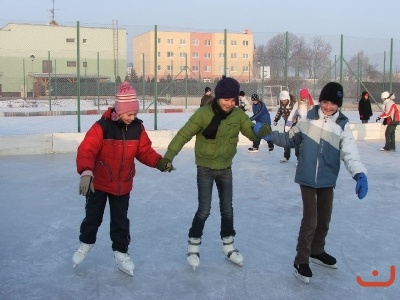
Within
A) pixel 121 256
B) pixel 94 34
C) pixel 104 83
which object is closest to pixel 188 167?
pixel 121 256

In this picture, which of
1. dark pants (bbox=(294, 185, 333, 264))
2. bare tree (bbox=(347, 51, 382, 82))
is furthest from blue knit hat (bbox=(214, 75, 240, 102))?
bare tree (bbox=(347, 51, 382, 82))

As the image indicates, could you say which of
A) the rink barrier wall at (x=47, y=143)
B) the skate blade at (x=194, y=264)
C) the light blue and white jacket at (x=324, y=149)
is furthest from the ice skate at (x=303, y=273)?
the rink barrier wall at (x=47, y=143)

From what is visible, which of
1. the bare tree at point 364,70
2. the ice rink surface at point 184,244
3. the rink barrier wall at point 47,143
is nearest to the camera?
the ice rink surface at point 184,244

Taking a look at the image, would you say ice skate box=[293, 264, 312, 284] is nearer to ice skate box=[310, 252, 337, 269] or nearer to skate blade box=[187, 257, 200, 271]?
ice skate box=[310, 252, 337, 269]

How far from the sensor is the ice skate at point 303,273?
3418 mm

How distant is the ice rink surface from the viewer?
331 cm

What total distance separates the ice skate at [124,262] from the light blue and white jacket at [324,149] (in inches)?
52.4

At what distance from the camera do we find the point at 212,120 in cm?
354

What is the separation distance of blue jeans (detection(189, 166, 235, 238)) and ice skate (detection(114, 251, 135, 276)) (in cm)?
50

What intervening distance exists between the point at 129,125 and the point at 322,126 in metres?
1.32

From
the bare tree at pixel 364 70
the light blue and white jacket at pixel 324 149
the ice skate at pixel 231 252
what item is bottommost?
the ice skate at pixel 231 252

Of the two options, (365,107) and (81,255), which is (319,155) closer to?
(81,255)

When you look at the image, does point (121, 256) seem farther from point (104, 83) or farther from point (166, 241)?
point (104, 83)

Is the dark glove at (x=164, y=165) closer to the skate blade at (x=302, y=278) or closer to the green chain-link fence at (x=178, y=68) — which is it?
the skate blade at (x=302, y=278)
